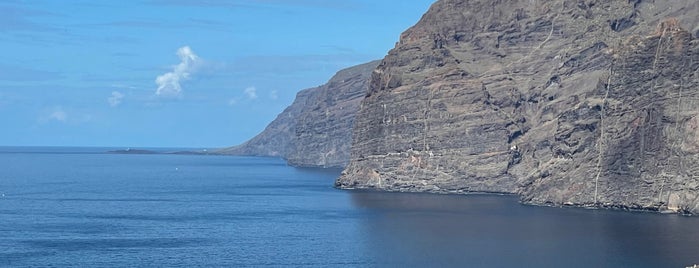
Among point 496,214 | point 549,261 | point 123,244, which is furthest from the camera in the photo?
point 496,214

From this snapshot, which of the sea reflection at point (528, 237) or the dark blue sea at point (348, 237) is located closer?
the sea reflection at point (528, 237)

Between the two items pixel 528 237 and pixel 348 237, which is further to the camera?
pixel 348 237

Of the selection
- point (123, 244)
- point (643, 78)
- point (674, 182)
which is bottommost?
point (123, 244)

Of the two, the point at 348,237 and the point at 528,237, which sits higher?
the point at 528,237

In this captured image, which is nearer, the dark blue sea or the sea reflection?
the sea reflection

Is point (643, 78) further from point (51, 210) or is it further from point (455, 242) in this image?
point (51, 210)

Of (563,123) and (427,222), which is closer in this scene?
(427,222)

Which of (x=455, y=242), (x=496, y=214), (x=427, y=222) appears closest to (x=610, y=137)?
(x=496, y=214)

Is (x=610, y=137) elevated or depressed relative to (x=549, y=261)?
elevated
